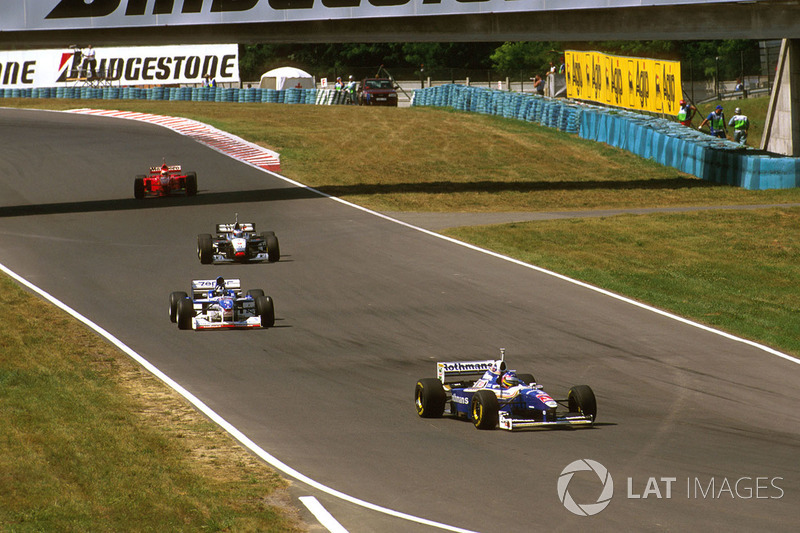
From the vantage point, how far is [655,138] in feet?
146

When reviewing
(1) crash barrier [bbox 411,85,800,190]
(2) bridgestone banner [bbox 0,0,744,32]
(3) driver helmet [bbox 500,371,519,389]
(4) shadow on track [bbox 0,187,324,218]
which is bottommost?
(4) shadow on track [bbox 0,187,324,218]

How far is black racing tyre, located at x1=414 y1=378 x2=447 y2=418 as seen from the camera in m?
13.6

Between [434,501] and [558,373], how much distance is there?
5957 mm

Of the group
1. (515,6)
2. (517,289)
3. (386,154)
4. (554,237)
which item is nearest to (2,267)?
(517,289)

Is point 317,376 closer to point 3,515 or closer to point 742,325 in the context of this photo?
point 3,515

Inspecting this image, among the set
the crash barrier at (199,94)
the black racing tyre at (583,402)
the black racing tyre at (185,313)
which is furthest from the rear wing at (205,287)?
the crash barrier at (199,94)

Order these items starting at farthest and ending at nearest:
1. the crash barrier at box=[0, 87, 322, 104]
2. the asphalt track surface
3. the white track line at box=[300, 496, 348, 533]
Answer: the crash barrier at box=[0, 87, 322, 104] → the asphalt track surface → the white track line at box=[300, 496, 348, 533]

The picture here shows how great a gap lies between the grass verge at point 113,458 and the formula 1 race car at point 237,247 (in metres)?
7.67

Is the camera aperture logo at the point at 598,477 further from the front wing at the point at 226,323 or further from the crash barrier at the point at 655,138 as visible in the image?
the crash barrier at the point at 655,138

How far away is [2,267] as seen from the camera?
2472 centimetres

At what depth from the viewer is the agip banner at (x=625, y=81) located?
5094 cm

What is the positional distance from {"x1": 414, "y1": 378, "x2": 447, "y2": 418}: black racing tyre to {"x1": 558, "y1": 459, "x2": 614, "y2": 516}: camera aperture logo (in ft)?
7.95

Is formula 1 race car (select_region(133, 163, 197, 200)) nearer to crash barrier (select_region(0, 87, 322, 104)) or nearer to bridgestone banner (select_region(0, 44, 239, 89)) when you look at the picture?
crash barrier (select_region(0, 87, 322, 104))
